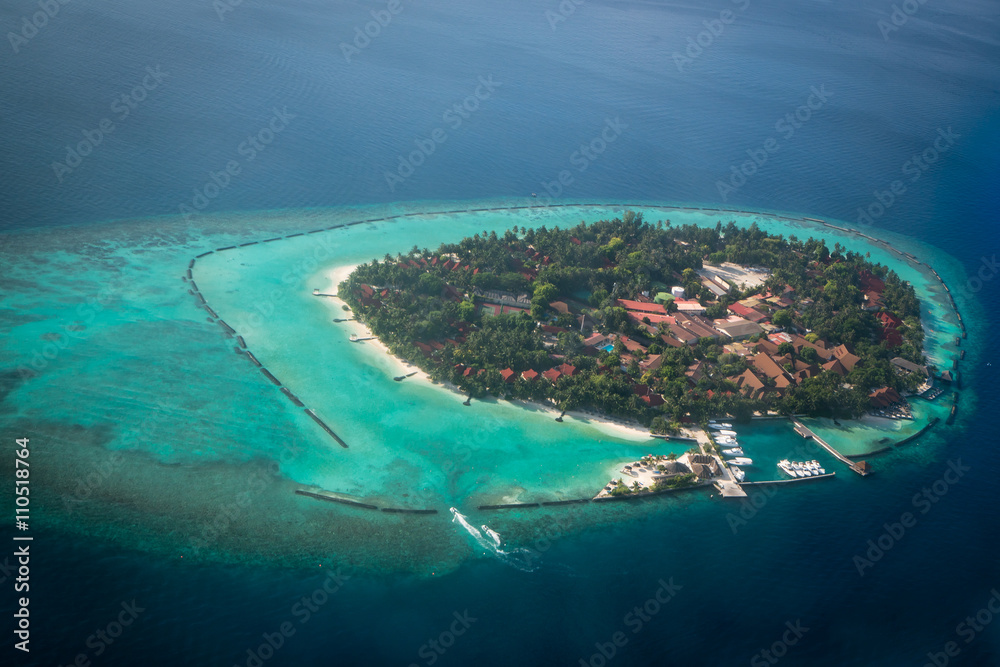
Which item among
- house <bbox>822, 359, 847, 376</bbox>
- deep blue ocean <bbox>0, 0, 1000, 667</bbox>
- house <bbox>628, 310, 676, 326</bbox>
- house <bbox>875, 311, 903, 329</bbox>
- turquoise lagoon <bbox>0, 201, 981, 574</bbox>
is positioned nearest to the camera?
deep blue ocean <bbox>0, 0, 1000, 667</bbox>

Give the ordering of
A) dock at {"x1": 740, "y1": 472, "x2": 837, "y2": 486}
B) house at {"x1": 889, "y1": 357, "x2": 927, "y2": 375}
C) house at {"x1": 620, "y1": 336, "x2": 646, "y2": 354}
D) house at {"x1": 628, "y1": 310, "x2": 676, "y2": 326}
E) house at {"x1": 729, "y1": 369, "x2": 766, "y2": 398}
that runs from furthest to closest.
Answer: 1. house at {"x1": 628, "y1": 310, "x2": 676, "y2": 326}
2. house at {"x1": 889, "y1": 357, "x2": 927, "y2": 375}
3. house at {"x1": 620, "y1": 336, "x2": 646, "y2": 354}
4. house at {"x1": 729, "y1": 369, "x2": 766, "y2": 398}
5. dock at {"x1": 740, "y1": 472, "x2": 837, "y2": 486}

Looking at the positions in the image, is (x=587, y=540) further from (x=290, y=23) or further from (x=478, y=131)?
(x=290, y=23)

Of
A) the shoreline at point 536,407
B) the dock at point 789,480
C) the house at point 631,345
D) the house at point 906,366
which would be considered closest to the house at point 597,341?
the house at point 631,345

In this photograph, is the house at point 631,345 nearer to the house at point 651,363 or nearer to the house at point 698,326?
the house at point 651,363

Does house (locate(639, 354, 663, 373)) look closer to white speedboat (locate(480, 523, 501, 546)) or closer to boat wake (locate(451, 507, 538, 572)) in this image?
white speedboat (locate(480, 523, 501, 546))

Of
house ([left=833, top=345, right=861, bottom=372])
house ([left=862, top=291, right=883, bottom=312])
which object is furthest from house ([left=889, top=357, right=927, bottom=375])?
house ([left=862, top=291, right=883, bottom=312])

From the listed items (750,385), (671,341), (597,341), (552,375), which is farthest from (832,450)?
(552,375)

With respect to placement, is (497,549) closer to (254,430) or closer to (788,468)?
(254,430)
